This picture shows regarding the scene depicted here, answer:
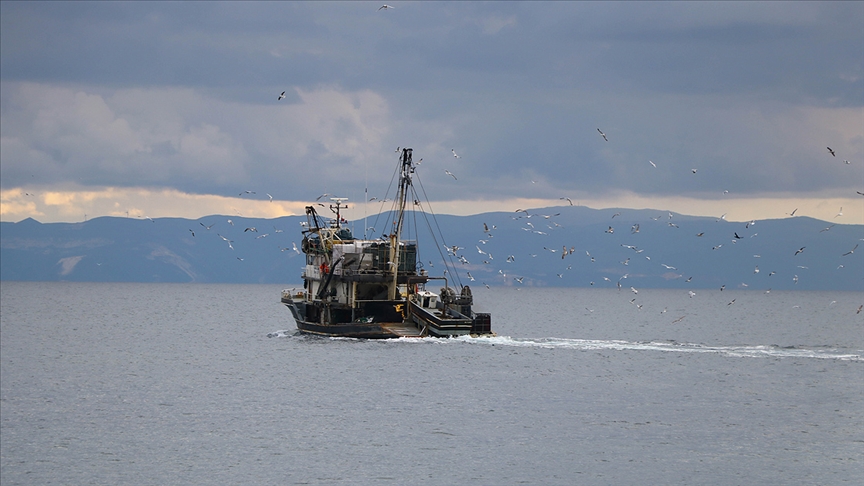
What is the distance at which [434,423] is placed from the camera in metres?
55.9

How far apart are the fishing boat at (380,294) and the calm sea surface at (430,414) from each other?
1.96 meters

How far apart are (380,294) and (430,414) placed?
113 ft

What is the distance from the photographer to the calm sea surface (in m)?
45.9

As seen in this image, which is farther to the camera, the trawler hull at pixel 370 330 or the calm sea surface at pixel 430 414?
the trawler hull at pixel 370 330

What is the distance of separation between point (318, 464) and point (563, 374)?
3307 centimetres

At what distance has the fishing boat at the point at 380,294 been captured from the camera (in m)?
87.9

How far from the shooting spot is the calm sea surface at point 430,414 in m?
45.9

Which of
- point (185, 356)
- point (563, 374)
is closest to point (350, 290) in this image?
point (185, 356)

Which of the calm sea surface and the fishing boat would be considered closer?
the calm sea surface

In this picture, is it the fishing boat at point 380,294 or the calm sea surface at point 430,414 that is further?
the fishing boat at point 380,294

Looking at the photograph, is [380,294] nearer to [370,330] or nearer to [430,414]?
[370,330]

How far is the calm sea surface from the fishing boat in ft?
6.42

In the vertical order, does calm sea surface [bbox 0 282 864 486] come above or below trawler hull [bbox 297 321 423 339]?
below

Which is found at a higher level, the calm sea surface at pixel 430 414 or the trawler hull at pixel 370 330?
the trawler hull at pixel 370 330
